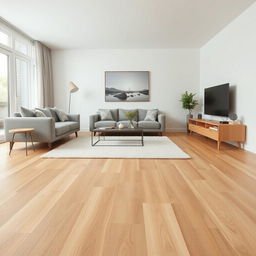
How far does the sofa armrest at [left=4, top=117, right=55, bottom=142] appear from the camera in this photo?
12.6 feet

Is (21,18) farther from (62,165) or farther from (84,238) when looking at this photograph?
(84,238)

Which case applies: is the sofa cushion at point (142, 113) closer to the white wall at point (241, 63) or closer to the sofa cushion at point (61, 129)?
the white wall at point (241, 63)

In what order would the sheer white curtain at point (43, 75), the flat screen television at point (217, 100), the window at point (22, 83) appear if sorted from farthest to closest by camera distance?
the sheer white curtain at point (43, 75) → the window at point (22, 83) → the flat screen television at point (217, 100)

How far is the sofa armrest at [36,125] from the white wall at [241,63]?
3.58 metres

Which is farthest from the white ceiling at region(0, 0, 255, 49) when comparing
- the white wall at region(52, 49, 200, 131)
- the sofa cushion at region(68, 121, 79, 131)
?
the sofa cushion at region(68, 121, 79, 131)

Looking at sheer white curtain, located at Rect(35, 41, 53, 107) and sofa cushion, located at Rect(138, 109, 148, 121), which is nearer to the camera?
sheer white curtain, located at Rect(35, 41, 53, 107)

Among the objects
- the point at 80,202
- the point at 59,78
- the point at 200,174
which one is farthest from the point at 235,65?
the point at 59,78

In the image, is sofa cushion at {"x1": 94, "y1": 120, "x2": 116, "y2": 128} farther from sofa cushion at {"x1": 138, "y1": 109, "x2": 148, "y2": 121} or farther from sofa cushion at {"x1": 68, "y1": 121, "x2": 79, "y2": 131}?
sofa cushion at {"x1": 138, "y1": 109, "x2": 148, "y2": 121}

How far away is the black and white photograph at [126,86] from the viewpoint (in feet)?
21.3

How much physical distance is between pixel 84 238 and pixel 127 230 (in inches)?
10.3

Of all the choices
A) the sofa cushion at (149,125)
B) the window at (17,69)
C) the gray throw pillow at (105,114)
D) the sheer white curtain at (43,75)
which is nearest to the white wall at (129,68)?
the sheer white curtain at (43,75)

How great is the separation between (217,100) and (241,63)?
1.00m

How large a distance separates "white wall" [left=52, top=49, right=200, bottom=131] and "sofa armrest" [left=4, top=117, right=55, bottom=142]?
2882 millimetres

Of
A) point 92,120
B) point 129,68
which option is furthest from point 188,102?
point 92,120
